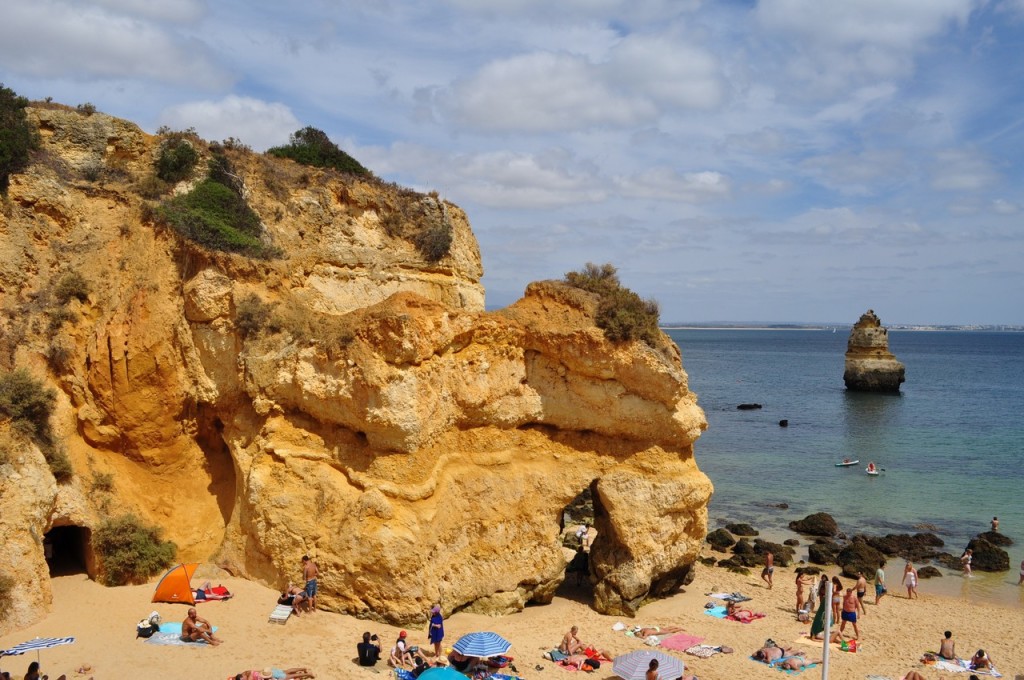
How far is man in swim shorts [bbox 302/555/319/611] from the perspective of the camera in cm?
1468

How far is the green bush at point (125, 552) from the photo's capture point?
48.4 ft

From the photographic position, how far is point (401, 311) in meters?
15.3

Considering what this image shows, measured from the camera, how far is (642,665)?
539 inches

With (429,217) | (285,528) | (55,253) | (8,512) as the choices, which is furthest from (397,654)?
(429,217)

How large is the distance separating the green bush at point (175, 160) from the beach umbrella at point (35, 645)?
11.8m

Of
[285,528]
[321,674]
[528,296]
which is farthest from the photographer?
[528,296]

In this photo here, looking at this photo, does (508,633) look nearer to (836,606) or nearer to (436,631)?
(436,631)

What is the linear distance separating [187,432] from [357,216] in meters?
8.33

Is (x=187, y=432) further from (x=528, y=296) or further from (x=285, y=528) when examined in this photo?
(x=528, y=296)

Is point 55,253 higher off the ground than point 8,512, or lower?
higher

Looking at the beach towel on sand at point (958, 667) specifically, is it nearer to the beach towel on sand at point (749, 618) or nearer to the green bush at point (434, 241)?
the beach towel on sand at point (749, 618)

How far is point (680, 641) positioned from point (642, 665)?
106 inches

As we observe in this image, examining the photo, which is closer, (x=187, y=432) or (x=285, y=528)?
(x=285, y=528)

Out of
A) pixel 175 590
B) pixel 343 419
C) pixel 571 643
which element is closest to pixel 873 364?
pixel 571 643
